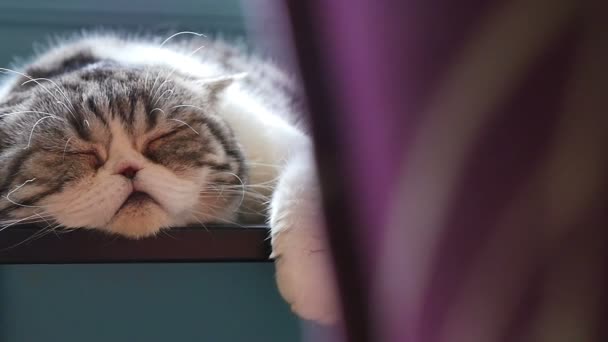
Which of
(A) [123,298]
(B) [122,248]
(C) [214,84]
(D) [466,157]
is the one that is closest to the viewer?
(D) [466,157]

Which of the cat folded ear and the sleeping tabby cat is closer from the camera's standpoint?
the sleeping tabby cat

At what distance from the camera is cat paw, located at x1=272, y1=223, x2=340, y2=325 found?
2.24 feet

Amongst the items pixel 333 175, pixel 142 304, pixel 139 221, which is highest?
pixel 333 175

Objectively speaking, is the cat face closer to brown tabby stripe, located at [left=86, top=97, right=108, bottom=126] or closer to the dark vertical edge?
brown tabby stripe, located at [left=86, top=97, right=108, bottom=126]

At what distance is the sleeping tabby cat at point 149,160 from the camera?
76cm

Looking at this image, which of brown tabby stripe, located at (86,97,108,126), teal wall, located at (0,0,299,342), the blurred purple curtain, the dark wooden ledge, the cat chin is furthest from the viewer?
teal wall, located at (0,0,299,342)

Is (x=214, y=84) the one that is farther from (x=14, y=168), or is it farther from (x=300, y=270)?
(x=300, y=270)

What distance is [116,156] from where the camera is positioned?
0.85m

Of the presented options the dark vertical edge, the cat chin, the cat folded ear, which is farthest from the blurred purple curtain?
the cat folded ear

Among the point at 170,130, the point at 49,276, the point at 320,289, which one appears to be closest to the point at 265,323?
the point at 49,276

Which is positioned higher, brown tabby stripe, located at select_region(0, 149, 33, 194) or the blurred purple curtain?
the blurred purple curtain

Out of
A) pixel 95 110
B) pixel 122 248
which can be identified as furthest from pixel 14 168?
pixel 122 248

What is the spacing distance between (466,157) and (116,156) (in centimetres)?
62

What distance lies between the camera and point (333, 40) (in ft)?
1.13
